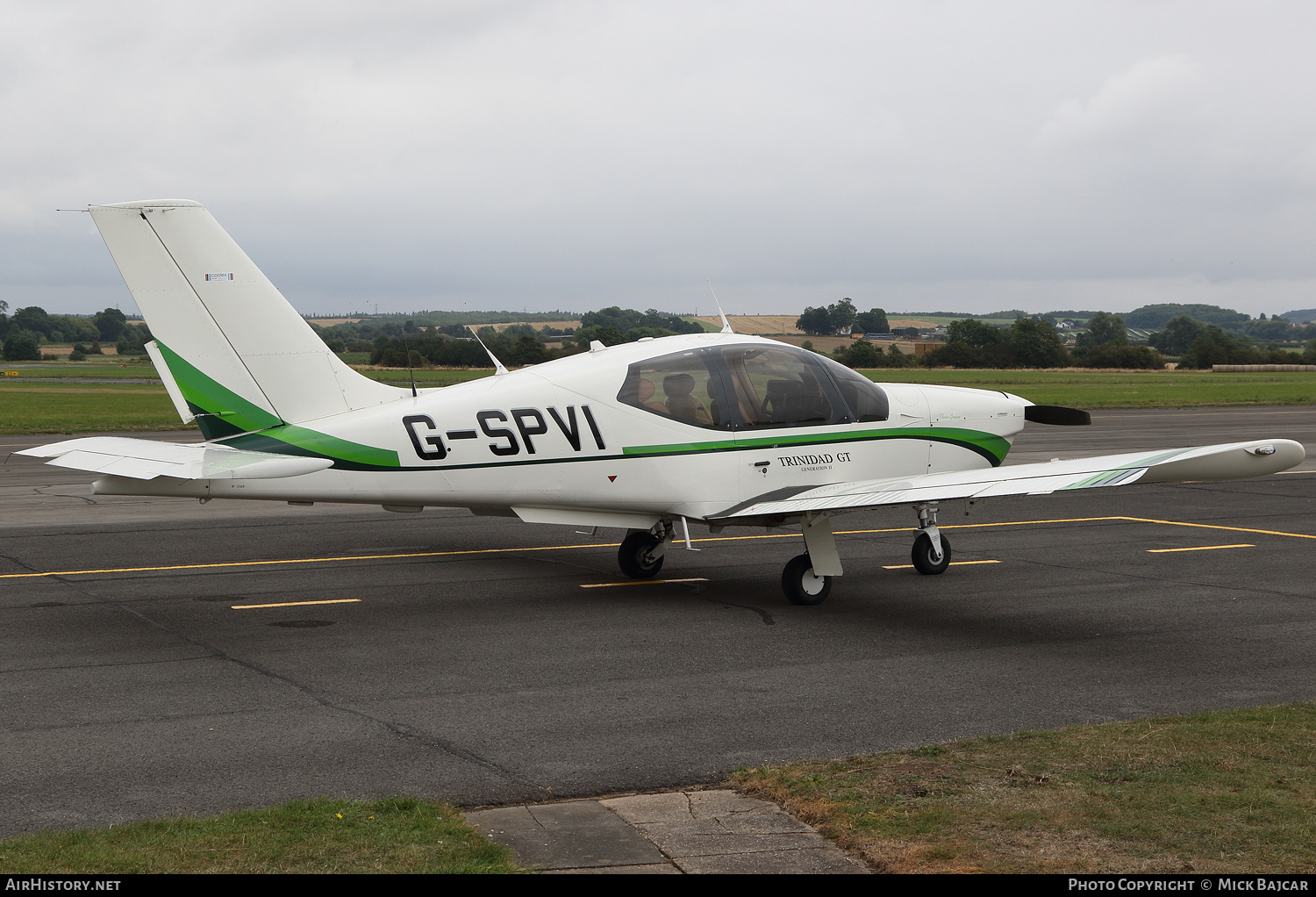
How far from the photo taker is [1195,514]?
19438mm

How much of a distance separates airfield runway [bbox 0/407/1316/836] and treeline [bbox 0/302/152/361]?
113 metres

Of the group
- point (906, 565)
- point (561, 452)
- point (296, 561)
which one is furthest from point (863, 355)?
point (561, 452)

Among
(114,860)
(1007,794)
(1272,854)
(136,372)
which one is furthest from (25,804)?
(136,372)

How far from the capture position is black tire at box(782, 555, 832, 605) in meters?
12.2

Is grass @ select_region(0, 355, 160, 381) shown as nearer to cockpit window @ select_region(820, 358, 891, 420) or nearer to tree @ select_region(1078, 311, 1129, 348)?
cockpit window @ select_region(820, 358, 891, 420)

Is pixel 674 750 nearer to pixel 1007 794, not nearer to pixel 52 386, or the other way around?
pixel 1007 794

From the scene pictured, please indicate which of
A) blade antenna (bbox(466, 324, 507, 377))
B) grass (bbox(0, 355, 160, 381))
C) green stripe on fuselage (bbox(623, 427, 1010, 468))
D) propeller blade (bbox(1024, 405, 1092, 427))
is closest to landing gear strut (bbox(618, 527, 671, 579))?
green stripe on fuselage (bbox(623, 427, 1010, 468))

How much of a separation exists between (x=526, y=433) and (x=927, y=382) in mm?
59153

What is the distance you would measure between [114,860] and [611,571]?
9.07 m

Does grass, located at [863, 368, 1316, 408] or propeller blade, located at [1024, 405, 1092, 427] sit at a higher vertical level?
propeller blade, located at [1024, 405, 1092, 427]

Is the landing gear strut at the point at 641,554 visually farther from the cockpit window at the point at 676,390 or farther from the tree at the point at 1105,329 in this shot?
the tree at the point at 1105,329

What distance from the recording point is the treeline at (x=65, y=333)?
123m

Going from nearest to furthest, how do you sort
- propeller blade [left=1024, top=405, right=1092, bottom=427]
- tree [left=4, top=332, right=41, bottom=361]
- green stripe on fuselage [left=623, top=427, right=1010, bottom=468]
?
green stripe on fuselage [left=623, top=427, right=1010, bottom=468], propeller blade [left=1024, top=405, right=1092, bottom=427], tree [left=4, top=332, right=41, bottom=361]

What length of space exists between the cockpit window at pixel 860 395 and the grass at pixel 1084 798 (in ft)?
18.3
